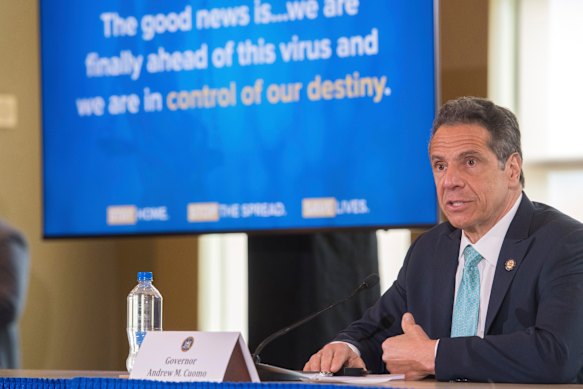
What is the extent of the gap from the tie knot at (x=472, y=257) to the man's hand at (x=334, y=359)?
1.36 ft

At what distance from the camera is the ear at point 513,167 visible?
288 centimetres

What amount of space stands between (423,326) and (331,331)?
1.24 meters

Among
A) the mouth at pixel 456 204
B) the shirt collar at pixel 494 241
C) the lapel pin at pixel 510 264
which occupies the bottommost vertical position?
the lapel pin at pixel 510 264

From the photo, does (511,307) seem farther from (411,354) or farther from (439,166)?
(439,166)

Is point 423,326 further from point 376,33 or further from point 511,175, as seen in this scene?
point 376,33

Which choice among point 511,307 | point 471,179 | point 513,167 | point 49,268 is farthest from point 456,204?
point 49,268

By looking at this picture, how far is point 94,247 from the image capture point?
5445mm

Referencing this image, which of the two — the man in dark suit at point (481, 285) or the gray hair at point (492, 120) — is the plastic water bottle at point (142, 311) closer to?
the man in dark suit at point (481, 285)

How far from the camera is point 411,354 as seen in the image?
8.37 ft

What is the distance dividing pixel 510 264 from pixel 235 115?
179 cm

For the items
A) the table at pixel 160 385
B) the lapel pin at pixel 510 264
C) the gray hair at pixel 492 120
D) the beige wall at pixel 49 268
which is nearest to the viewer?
the table at pixel 160 385

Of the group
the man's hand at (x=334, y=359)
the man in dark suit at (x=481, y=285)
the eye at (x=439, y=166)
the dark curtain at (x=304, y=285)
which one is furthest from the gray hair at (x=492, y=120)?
the dark curtain at (x=304, y=285)

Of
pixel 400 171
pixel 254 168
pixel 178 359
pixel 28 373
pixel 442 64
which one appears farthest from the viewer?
pixel 442 64

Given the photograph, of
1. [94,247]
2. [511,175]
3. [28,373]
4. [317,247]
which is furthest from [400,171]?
[94,247]
